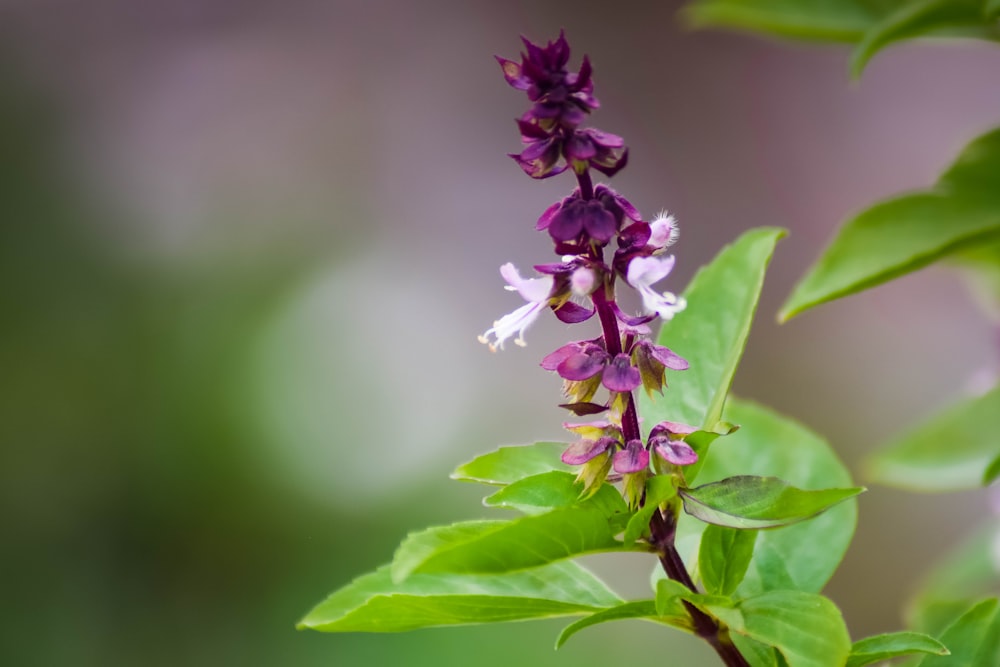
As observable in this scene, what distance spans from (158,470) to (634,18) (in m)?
1.75

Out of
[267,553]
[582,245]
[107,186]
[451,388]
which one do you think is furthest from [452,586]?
[107,186]

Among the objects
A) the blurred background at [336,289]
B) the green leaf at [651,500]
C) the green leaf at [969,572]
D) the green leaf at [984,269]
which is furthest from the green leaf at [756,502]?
the blurred background at [336,289]

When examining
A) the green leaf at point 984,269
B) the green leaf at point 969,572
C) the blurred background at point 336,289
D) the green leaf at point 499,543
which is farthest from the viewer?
the blurred background at point 336,289

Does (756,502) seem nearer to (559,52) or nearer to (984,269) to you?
(559,52)

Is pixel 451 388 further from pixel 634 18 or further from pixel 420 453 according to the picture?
pixel 634 18

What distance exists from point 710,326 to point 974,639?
18 centimetres

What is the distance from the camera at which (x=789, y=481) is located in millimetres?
469

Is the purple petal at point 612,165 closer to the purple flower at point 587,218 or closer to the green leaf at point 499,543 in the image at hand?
the purple flower at point 587,218

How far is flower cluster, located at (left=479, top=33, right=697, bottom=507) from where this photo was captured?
0.37 metres

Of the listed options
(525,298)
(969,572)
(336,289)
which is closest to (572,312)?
(525,298)

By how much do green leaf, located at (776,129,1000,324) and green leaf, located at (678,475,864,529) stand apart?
15 cm

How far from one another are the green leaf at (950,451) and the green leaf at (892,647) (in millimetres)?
270

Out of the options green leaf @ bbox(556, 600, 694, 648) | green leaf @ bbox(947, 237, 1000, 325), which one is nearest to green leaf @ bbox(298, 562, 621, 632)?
green leaf @ bbox(556, 600, 694, 648)

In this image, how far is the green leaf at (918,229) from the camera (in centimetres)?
50
